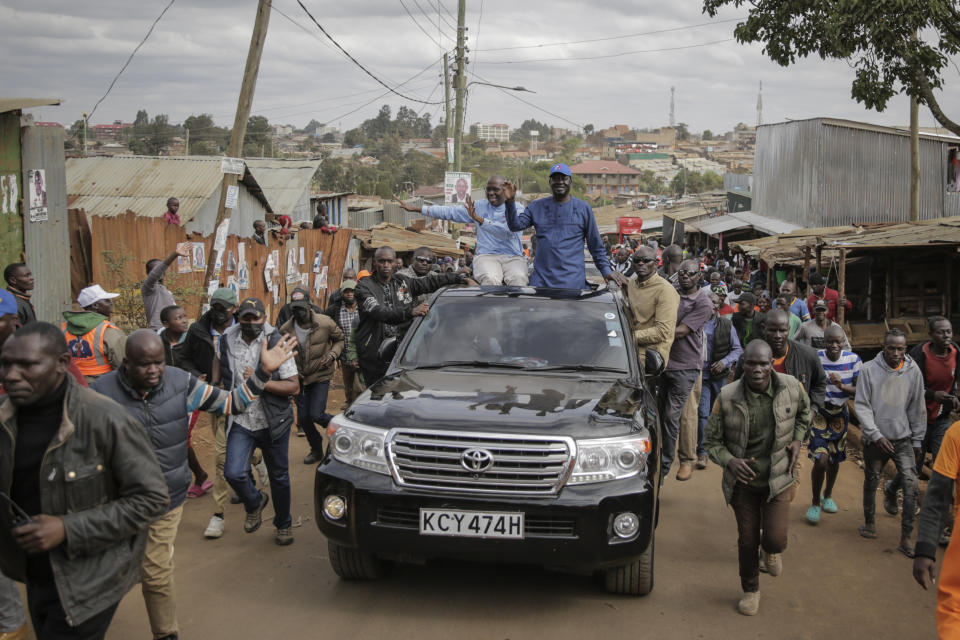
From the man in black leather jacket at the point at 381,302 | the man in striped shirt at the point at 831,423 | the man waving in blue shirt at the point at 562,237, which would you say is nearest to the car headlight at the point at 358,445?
the man in black leather jacket at the point at 381,302

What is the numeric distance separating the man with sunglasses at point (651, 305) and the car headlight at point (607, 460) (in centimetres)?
273

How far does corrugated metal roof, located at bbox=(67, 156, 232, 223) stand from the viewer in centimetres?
2214

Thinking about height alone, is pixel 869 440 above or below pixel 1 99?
below

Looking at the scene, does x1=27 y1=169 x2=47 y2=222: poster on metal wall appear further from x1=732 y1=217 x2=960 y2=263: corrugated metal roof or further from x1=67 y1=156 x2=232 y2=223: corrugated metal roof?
x1=732 y1=217 x2=960 y2=263: corrugated metal roof

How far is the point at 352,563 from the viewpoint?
18.0ft

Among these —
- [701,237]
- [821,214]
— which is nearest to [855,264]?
[821,214]

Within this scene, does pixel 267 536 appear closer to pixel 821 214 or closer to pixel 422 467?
pixel 422 467

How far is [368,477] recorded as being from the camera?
16.4ft

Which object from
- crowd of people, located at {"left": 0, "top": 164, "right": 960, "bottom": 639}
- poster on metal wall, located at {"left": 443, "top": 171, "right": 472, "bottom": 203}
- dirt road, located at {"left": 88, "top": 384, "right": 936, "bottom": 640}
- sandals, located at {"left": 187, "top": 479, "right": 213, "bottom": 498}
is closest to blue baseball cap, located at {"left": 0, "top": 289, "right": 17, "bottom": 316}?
crowd of people, located at {"left": 0, "top": 164, "right": 960, "bottom": 639}

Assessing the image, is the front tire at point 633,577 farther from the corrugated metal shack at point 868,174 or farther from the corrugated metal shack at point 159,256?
the corrugated metal shack at point 868,174

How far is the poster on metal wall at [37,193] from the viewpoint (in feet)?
33.1

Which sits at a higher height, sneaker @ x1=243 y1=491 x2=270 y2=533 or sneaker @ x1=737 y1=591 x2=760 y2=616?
sneaker @ x1=243 y1=491 x2=270 y2=533

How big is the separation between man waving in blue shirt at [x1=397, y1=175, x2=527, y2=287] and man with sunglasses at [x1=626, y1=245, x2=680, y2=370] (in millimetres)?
1247

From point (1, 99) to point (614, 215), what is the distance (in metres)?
57.7
